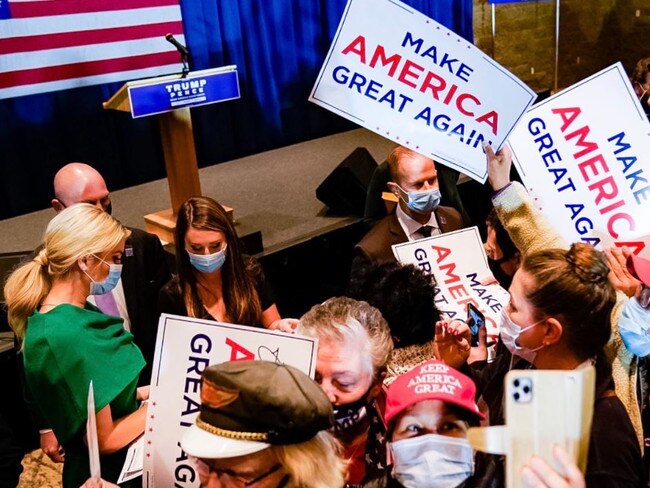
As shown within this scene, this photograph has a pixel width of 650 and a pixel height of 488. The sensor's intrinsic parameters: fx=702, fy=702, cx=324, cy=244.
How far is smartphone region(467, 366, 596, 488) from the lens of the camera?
37.6 inches

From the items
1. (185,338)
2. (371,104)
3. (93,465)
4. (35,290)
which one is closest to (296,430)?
(93,465)

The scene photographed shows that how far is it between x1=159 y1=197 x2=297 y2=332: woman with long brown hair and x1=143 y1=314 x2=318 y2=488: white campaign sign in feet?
2.12

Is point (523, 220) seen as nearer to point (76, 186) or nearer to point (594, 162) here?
point (594, 162)

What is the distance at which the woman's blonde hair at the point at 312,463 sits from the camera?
1235 millimetres

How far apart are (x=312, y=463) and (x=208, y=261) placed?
142 cm

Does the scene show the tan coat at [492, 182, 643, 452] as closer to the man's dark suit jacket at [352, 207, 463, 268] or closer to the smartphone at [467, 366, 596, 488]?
the man's dark suit jacket at [352, 207, 463, 268]

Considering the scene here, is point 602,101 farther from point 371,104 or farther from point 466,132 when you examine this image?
point 371,104

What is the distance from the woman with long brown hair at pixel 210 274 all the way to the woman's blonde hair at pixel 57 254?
20.3 inches

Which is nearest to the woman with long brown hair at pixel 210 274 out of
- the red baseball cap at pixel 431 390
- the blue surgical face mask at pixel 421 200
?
the blue surgical face mask at pixel 421 200

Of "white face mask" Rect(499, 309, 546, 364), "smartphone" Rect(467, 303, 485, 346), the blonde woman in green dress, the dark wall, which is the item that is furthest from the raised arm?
the dark wall

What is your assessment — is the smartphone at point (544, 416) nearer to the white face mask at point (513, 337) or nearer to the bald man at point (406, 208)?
the white face mask at point (513, 337)

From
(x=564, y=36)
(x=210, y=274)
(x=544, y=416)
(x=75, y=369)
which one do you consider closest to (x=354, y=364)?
(x=75, y=369)

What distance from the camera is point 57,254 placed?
6.60ft

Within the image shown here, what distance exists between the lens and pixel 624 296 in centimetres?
209
